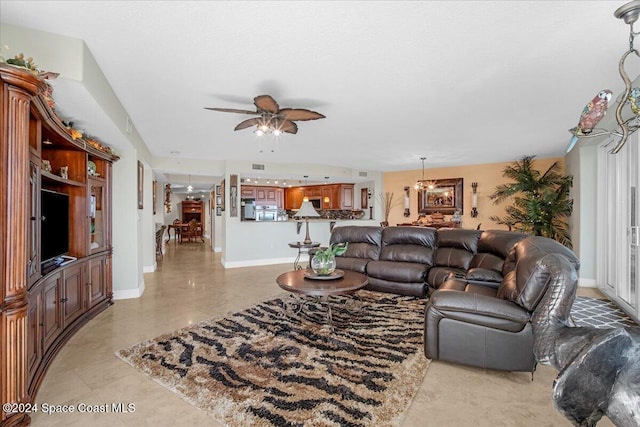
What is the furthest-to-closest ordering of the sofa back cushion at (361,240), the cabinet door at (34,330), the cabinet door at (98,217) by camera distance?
the sofa back cushion at (361,240), the cabinet door at (98,217), the cabinet door at (34,330)

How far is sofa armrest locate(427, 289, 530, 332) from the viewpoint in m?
2.22

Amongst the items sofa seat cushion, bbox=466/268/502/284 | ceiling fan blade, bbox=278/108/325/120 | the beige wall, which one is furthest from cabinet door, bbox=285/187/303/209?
sofa seat cushion, bbox=466/268/502/284

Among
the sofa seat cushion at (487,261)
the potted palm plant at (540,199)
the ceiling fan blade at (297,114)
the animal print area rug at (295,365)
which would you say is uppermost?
the ceiling fan blade at (297,114)

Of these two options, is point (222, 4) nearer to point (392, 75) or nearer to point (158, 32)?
point (158, 32)

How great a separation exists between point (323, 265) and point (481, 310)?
166 centimetres

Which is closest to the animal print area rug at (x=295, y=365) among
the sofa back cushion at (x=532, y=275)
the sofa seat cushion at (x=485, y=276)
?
the sofa seat cushion at (x=485, y=276)

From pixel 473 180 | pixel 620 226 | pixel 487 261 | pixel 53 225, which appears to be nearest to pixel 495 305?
pixel 487 261

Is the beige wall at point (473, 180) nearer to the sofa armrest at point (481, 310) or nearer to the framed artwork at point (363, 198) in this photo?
the framed artwork at point (363, 198)

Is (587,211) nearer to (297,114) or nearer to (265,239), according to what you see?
(297,114)

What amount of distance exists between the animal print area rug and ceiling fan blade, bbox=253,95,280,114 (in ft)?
7.21

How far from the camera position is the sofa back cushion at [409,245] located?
14.5ft

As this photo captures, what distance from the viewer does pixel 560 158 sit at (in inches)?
263

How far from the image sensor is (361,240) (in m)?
4.98

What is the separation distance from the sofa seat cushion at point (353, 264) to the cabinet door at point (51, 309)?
328 cm
